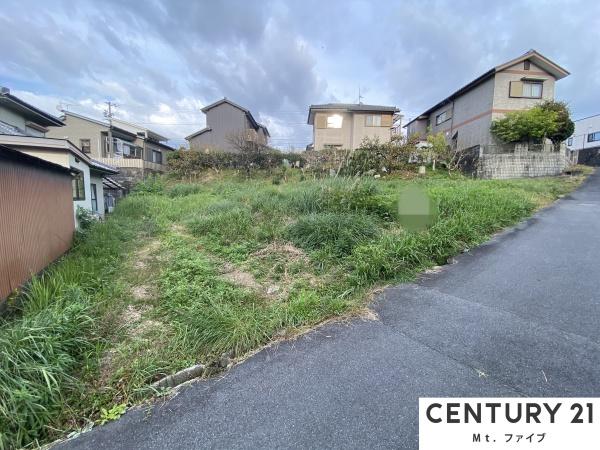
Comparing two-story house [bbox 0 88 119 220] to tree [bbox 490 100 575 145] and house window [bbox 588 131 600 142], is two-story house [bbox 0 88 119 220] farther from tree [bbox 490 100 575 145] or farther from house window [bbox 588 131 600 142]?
house window [bbox 588 131 600 142]

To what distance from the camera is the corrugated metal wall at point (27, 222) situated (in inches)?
127

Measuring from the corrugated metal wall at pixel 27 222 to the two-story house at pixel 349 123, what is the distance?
57.2ft

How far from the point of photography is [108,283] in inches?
145

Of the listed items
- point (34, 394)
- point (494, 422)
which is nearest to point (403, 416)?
point (494, 422)

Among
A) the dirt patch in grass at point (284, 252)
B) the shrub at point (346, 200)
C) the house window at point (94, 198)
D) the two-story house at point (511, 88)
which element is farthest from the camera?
the two-story house at point (511, 88)

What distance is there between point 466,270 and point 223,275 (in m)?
3.39

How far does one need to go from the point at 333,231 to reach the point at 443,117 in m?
21.6

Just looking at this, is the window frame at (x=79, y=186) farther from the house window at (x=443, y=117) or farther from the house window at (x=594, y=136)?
the house window at (x=594, y=136)

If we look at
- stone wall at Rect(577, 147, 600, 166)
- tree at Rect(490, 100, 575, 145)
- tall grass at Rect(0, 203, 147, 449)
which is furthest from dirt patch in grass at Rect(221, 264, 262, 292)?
stone wall at Rect(577, 147, 600, 166)

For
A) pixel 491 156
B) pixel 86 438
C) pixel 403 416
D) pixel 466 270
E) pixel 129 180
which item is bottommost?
pixel 86 438

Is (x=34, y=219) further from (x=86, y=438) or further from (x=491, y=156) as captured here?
(x=491, y=156)

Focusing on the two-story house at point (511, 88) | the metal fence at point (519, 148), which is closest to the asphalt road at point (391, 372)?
the metal fence at point (519, 148)

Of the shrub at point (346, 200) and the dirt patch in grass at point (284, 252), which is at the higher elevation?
the shrub at point (346, 200)

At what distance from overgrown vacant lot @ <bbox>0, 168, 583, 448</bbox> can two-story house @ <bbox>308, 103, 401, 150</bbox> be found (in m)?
14.9
